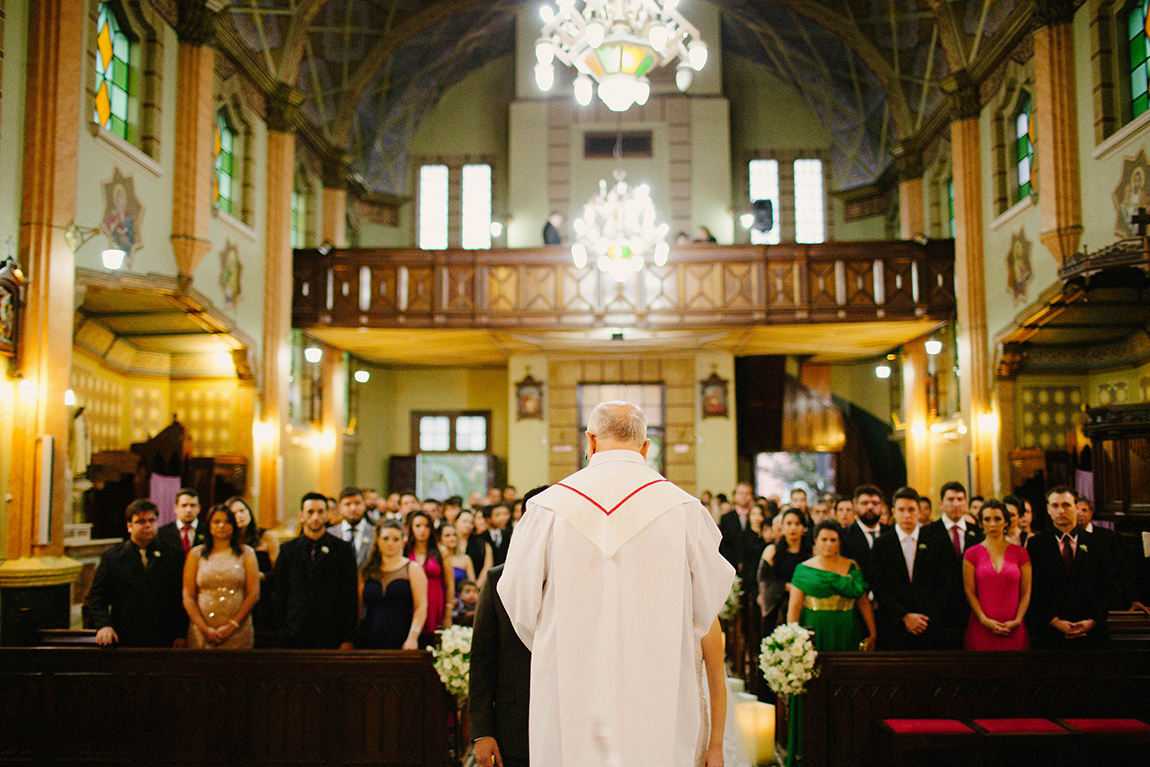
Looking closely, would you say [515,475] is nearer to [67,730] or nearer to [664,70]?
[664,70]

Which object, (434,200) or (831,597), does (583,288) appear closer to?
(434,200)

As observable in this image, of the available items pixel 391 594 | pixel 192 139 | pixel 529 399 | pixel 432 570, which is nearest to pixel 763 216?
pixel 529 399

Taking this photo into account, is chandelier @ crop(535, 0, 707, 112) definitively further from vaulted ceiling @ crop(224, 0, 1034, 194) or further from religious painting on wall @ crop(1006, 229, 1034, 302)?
vaulted ceiling @ crop(224, 0, 1034, 194)

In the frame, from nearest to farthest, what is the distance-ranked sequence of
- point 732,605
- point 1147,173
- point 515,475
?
1. point 732,605
2. point 1147,173
3. point 515,475

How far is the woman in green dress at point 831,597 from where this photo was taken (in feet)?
19.1

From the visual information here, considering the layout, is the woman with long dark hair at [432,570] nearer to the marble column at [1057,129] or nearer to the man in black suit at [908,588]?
the man in black suit at [908,588]

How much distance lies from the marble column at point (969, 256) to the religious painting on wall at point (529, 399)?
24.9 ft

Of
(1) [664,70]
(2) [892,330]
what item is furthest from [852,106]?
(2) [892,330]

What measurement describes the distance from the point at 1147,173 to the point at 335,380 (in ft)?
44.5

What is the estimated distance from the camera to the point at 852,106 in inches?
737

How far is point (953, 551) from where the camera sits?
19.7 ft

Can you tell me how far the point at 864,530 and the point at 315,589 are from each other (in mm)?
4159

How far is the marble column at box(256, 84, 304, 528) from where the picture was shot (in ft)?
44.5

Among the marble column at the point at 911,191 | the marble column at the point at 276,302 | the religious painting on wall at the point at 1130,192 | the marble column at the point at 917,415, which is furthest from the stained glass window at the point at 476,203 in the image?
the religious painting on wall at the point at 1130,192
